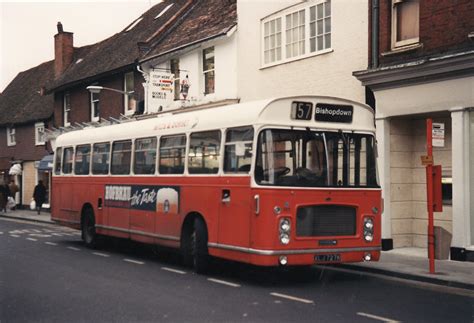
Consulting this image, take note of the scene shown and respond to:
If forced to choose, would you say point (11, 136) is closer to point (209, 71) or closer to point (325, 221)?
point (209, 71)

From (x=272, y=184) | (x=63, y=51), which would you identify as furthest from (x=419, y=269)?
(x=63, y=51)

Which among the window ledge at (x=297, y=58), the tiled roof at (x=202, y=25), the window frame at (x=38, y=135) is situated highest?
the tiled roof at (x=202, y=25)

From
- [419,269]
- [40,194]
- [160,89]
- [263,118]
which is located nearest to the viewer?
[263,118]

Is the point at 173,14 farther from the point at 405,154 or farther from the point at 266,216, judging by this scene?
the point at 266,216

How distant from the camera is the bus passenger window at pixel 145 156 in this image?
47.0ft

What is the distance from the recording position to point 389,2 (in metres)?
16.1

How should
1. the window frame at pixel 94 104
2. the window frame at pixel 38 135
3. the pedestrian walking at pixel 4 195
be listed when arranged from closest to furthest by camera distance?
the window frame at pixel 94 104 < the pedestrian walking at pixel 4 195 < the window frame at pixel 38 135

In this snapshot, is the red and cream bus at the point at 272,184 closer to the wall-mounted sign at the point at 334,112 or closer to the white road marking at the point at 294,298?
the wall-mounted sign at the point at 334,112

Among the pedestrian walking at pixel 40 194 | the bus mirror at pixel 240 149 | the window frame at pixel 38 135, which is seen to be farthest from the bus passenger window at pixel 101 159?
the window frame at pixel 38 135

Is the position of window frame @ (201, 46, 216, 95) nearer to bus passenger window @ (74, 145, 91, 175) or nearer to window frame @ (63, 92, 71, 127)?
bus passenger window @ (74, 145, 91, 175)

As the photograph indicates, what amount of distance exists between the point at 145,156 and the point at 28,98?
1277 inches

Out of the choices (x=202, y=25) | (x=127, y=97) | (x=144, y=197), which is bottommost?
(x=144, y=197)

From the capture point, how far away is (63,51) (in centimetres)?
3978

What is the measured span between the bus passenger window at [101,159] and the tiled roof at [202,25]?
7315mm
